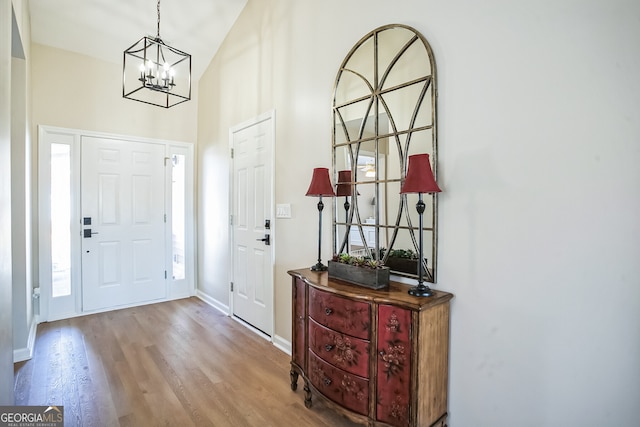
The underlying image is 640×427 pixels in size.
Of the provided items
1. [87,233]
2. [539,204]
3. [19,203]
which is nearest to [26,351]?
[19,203]

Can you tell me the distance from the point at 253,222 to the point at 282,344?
1246 millimetres

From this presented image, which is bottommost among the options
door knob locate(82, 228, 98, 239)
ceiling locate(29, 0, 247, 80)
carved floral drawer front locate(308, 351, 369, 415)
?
carved floral drawer front locate(308, 351, 369, 415)

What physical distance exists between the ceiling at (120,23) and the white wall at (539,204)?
241 cm

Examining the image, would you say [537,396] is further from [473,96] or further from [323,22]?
[323,22]

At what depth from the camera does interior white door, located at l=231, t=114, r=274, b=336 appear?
10.2 feet

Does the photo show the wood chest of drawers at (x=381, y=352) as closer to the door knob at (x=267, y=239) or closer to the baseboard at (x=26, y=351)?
the door knob at (x=267, y=239)

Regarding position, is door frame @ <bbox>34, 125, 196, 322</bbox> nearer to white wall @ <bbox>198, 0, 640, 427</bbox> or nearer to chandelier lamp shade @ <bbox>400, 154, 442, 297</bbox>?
white wall @ <bbox>198, 0, 640, 427</bbox>

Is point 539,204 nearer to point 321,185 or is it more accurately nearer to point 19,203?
point 321,185

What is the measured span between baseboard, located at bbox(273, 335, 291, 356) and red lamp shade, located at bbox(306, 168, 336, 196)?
58.0 inches

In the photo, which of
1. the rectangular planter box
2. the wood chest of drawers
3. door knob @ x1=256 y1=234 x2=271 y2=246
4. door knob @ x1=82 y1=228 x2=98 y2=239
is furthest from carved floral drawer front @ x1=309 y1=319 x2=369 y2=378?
door knob @ x1=82 y1=228 x2=98 y2=239

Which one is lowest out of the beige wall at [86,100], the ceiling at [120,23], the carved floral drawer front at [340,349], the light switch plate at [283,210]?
the carved floral drawer front at [340,349]

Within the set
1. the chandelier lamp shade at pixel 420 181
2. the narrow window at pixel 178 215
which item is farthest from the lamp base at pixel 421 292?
the narrow window at pixel 178 215

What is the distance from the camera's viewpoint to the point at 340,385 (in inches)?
70.3

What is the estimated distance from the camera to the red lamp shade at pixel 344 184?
2256mm
